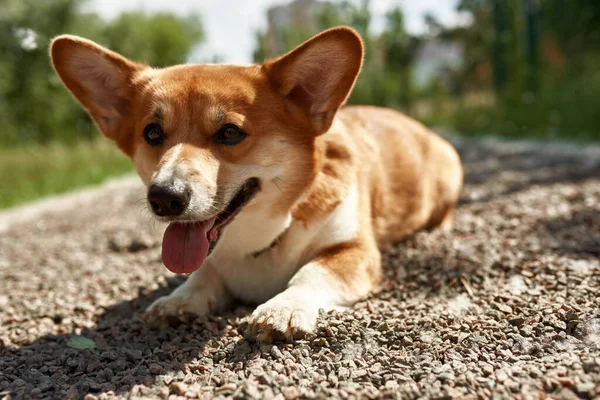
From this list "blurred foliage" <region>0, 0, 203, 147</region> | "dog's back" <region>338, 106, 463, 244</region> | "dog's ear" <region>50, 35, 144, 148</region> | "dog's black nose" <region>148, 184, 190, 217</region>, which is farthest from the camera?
"blurred foliage" <region>0, 0, 203, 147</region>

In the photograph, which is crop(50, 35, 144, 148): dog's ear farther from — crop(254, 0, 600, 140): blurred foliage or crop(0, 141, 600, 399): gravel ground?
crop(254, 0, 600, 140): blurred foliage

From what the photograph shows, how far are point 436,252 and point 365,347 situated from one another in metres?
1.47

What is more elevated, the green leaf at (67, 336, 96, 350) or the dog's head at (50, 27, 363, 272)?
the dog's head at (50, 27, 363, 272)

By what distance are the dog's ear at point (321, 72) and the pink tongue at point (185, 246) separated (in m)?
0.77

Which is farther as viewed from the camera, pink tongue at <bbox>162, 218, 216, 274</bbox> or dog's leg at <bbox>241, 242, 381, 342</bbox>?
pink tongue at <bbox>162, 218, 216, 274</bbox>

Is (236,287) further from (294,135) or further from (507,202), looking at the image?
(507,202)

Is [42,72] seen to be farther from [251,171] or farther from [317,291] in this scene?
[317,291]

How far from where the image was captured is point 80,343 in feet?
8.43

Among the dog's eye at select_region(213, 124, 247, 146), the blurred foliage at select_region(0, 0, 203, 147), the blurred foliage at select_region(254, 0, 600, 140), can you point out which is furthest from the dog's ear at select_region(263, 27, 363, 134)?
the blurred foliage at select_region(0, 0, 203, 147)

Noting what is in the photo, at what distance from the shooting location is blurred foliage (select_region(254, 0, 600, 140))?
9641 millimetres

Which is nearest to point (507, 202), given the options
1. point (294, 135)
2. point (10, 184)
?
point (294, 135)

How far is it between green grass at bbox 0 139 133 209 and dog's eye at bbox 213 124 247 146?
18.0ft

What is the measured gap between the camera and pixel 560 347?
2113 millimetres

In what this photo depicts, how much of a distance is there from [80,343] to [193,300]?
520 mm
